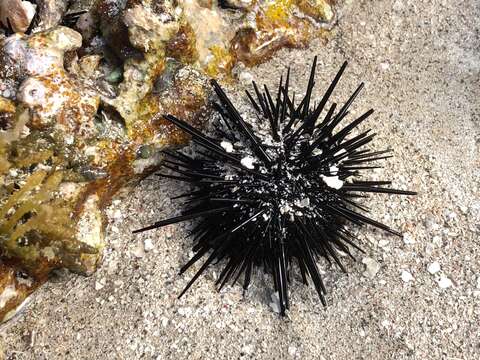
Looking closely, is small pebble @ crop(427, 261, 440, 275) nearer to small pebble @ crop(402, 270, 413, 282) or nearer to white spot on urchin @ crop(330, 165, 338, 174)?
small pebble @ crop(402, 270, 413, 282)

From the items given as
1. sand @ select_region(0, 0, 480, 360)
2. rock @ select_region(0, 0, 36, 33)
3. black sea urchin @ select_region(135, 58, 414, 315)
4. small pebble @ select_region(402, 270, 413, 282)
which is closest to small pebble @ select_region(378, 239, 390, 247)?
sand @ select_region(0, 0, 480, 360)

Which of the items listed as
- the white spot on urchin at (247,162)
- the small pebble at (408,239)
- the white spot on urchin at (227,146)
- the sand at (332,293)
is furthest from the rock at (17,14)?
the small pebble at (408,239)

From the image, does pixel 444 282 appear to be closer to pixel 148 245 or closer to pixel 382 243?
pixel 382 243

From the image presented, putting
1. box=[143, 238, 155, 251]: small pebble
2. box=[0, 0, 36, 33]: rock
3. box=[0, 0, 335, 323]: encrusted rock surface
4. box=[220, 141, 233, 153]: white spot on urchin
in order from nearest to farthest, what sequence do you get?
box=[0, 0, 335, 323]: encrusted rock surface, box=[220, 141, 233, 153]: white spot on urchin, box=[0, 0, 36, 33]: rock, box=[143, 238, 155, 251]: small pebble

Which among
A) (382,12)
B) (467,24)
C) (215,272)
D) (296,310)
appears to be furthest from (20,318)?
(467,24)

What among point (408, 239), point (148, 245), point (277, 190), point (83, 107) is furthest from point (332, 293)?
point (83, 107)
